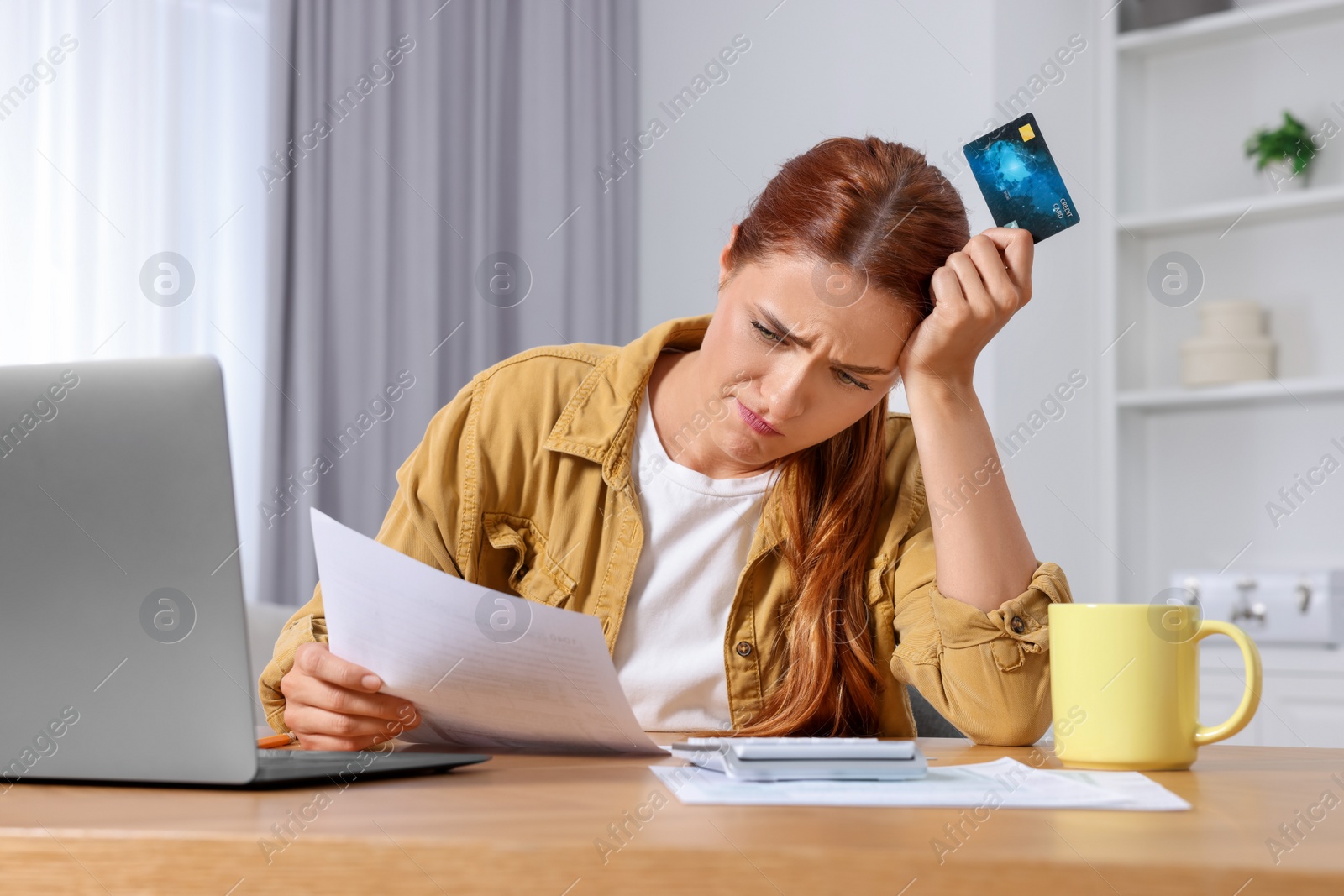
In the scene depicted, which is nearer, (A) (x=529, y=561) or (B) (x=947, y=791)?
(B) (x=947, y=791)

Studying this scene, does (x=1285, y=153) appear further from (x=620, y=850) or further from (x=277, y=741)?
(x=620, y=850)

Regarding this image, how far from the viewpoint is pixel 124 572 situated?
527mm

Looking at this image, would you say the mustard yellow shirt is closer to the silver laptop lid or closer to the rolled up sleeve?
the rolled up sleeve

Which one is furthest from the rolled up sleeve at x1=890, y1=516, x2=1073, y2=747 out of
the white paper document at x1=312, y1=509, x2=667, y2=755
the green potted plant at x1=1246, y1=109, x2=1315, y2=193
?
the green potted plant at x1=1246, y1=109, x2=1315, y2=193

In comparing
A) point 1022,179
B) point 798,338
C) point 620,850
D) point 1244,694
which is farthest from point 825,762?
point 1022,179

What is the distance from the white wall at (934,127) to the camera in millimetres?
2586

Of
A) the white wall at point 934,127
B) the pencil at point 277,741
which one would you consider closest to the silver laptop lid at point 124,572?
the pencil at point 277,741

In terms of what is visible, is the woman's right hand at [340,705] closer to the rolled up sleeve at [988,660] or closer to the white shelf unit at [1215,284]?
the rolled up sleeve at [988,660]

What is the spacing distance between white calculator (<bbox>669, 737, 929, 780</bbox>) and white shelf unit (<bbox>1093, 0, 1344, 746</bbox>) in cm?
217

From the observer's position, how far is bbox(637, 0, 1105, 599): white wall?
2586 mm

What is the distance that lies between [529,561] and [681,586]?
16 centimetres

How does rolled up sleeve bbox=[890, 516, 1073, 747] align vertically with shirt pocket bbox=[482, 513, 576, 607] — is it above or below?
below

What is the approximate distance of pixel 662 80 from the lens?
323cm

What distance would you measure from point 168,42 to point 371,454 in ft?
3.10
